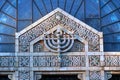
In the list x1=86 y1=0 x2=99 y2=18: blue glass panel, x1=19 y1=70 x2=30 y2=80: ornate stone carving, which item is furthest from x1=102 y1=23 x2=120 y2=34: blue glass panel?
x1=19 y1=70 x2=30 y2=80: ornate stone carving

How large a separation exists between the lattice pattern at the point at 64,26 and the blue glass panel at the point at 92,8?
1.38 metres

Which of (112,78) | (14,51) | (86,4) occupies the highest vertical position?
(86,4)

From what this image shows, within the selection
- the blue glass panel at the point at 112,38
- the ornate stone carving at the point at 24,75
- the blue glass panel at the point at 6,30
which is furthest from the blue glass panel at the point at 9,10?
the blue glass panel at the point at 112,38

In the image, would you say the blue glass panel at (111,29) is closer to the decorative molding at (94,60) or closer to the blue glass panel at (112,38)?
the blue glass panel at (112,38)

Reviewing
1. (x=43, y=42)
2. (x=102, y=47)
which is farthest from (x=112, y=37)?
(x=43, y=42)

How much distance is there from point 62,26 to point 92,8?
2.35 metres

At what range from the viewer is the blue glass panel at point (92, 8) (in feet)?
79.1

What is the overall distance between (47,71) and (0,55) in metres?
2.62

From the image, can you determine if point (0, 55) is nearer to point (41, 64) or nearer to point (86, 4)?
point (41, 64)

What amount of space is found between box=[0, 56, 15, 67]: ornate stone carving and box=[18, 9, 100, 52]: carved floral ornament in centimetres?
71

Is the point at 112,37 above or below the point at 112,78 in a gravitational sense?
above

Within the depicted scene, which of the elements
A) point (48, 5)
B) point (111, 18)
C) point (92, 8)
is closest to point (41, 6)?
point (48, 5)

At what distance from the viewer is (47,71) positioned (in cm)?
2269

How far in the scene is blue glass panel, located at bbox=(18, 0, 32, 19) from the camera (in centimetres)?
2408
